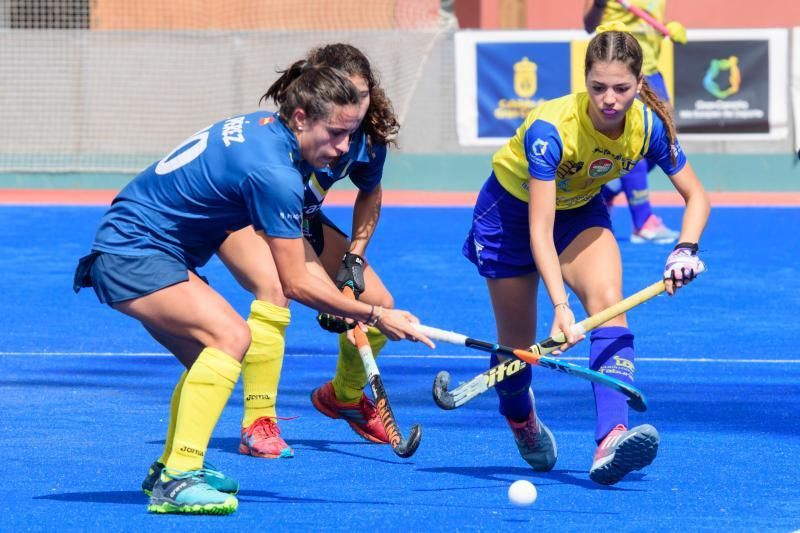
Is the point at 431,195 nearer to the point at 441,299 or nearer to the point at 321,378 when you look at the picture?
the point at 441,299

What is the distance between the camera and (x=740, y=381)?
6.99m

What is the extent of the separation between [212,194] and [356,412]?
5.48 ft

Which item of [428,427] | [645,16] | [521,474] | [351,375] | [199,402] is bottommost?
[428,427]

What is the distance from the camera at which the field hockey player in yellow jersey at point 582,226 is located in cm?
484

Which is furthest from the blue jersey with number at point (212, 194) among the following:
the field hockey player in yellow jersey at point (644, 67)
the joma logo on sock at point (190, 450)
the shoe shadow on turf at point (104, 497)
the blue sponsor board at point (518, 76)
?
the blue sponsor board at point (518, 76)

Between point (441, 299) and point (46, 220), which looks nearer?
point (441, 299)

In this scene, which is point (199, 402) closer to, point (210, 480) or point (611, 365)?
point (210, 480)

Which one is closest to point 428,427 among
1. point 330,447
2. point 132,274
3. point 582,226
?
point 330,447

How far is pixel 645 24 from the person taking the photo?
12.0 metres

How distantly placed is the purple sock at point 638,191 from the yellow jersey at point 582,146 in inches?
250

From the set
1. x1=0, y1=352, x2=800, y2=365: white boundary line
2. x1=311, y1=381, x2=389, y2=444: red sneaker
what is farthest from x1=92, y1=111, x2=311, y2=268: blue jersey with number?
x1=0, y1=352, x2=800, y2=365: white boundary line

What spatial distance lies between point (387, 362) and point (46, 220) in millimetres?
6983

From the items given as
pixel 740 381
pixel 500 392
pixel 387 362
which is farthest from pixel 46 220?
pixel 500 392

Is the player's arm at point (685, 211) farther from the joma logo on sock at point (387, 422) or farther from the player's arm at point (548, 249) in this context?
the joma logo on sock at point (387, 422)
